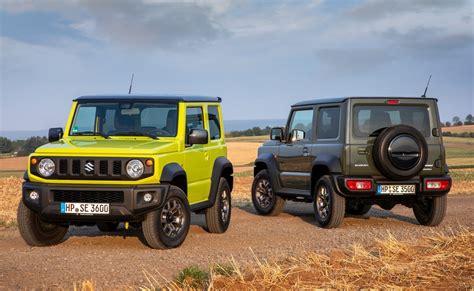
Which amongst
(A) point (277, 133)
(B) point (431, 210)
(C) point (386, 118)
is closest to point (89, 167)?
(C) point (386, 118)

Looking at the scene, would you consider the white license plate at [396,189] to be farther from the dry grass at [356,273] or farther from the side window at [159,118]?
the dry grass at [356,273]

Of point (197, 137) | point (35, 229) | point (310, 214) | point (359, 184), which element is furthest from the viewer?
point (310, 214)

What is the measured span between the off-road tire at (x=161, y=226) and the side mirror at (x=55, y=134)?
2.14 m

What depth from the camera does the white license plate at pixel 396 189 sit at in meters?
12.7

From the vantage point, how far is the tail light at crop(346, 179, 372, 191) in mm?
12508

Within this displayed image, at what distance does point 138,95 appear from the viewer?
11602 mm

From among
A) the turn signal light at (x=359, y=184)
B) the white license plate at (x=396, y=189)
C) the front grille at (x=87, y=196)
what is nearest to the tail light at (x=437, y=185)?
the white license plate at (x=396, y=189)

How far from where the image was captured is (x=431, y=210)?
13484 millimetres

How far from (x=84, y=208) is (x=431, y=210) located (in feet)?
20.9

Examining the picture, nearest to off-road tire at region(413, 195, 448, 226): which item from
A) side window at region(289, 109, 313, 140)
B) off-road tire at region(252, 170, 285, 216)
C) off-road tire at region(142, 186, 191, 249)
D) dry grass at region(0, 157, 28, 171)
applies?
side window at region(289, 109, 313, 140)

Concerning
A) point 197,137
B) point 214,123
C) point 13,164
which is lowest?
point 13,164

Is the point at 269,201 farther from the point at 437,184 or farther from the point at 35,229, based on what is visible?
the point at 35,229

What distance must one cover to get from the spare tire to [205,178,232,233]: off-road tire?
2.46 m

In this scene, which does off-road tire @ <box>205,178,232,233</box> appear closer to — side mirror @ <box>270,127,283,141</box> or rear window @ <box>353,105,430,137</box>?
rear window @ <box>353,105,430,137</box>
